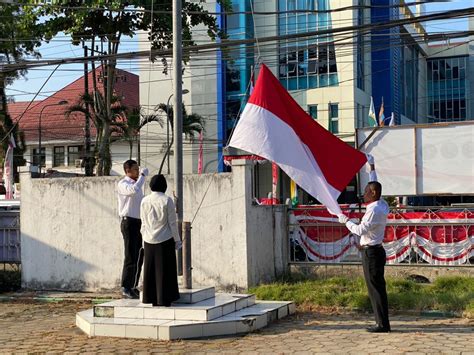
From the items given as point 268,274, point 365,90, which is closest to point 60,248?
point 268,274

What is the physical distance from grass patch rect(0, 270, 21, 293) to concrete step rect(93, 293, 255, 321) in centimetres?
487

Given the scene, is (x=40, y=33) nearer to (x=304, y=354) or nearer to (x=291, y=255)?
(x=291, y=255)

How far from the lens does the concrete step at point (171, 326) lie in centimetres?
773

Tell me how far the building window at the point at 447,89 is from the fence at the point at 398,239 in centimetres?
5176

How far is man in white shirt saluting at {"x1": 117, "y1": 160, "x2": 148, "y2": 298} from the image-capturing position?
9406 mm

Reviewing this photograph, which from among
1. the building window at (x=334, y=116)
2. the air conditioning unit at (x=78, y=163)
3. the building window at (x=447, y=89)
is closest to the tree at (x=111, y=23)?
the building window at (x=334, y=116)

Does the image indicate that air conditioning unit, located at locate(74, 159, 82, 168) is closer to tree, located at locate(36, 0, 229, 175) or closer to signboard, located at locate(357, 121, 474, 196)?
tree, located at locate(36, 0, 229, 175)

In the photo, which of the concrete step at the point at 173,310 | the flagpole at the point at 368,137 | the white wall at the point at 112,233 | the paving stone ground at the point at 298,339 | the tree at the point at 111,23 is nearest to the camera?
the paving stone ground at the point at 298,339

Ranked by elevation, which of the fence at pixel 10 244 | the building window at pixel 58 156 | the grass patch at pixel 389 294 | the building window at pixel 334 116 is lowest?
the grass patch at pixel 389 294

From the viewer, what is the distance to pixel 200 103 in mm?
40938

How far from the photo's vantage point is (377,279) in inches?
306

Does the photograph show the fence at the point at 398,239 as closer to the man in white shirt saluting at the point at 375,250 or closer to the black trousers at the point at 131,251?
the black trousers at the point at 131,251

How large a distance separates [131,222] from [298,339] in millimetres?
3219

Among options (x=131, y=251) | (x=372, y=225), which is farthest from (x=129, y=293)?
(x=372, y=225)
